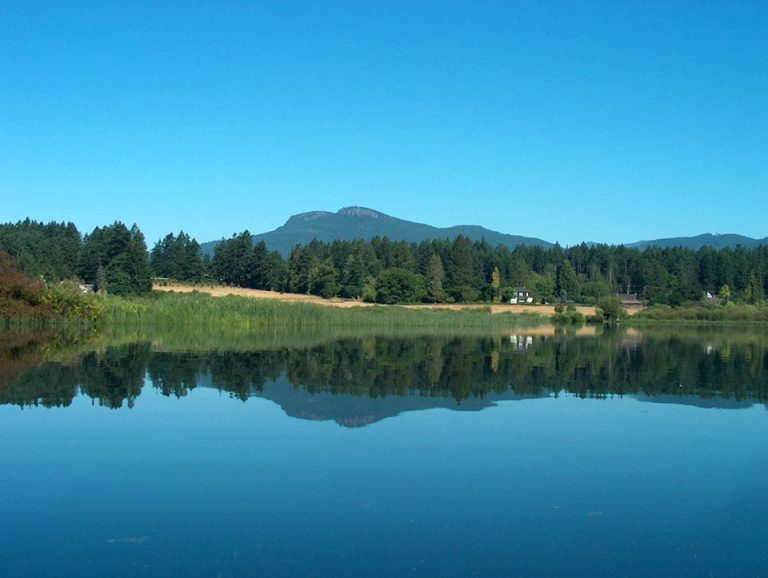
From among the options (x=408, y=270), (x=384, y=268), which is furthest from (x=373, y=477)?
(x=384, y=268)

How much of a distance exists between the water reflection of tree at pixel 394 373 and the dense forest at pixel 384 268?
138 feet

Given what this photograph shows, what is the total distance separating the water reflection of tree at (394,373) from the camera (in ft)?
60.1

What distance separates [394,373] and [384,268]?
3852 inches

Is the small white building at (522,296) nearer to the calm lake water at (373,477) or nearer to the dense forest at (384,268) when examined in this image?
the dense forest at (384,268)

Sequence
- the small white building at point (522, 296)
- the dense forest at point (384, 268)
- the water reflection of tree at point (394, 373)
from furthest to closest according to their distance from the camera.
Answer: the small white building at point (522, 296) → the dense forest at point (384, 268) → the water reflection of tree at point (394, 373)

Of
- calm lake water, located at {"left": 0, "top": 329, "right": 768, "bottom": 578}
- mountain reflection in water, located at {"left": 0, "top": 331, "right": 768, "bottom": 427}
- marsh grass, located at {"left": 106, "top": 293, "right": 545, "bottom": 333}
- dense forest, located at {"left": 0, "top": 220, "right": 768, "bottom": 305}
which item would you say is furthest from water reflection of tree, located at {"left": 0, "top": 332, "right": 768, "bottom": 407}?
dense forest, located at {"left": 0, "top": 220, "right": 768, "bottom": 305}

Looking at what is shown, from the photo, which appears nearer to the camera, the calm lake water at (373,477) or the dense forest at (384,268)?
the calm lake water at (373,477)

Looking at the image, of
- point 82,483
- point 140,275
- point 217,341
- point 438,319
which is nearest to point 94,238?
point 140,275

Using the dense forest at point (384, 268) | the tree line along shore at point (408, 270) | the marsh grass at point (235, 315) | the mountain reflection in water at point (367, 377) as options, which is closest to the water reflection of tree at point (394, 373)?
the mountain reflection in water at point (367, 377)

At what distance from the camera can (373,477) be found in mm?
9891

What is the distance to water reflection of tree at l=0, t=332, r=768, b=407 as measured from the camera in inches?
722

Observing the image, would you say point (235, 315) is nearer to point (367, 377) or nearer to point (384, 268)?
point (367, 377)

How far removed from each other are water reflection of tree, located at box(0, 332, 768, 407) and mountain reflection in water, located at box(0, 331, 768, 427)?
0.11 feet

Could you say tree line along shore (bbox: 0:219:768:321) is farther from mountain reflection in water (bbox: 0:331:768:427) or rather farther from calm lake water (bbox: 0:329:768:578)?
calm lake water (bbox: 0:329:768:578)
